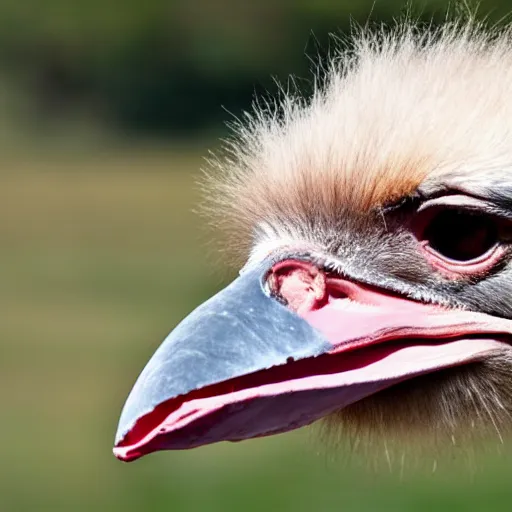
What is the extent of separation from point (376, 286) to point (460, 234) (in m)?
0.17

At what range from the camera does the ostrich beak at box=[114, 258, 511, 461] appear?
245 centimetres

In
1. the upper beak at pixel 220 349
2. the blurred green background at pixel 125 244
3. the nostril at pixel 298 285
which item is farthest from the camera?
the blurred green background at pixel 125 244

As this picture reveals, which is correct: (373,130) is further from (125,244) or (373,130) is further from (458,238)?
(125,244)

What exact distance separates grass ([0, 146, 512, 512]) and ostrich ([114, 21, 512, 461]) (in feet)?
1.04

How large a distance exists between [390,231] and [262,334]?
30cm

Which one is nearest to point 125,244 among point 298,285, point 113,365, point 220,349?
point 113,365

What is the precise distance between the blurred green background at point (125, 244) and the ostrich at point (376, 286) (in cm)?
29

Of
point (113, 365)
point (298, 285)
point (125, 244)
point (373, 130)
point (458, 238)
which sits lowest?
point (298, 285)

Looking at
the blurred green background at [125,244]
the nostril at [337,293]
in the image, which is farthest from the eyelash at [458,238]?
the blurred green background at [125,244]

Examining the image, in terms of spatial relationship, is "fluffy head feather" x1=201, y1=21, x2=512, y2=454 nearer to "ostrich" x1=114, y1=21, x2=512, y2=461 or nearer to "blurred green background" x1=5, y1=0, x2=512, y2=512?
"ostrich" x1=114, y1=21, x2=512, y2=461

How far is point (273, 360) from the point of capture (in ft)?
8.13

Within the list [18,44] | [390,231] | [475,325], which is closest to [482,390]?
[475,325]

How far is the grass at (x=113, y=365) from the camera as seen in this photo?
26.3 feet

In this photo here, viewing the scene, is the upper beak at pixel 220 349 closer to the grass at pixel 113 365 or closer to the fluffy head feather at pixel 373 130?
the fluffy head feather at pixel 373 130
